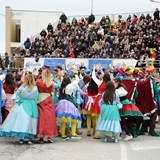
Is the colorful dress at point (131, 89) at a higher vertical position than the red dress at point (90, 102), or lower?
higher

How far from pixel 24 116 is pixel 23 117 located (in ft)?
0.12

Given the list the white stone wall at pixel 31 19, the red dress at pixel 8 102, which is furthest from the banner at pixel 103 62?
the white stone wall at pixel 31 19

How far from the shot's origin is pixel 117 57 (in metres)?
25.0

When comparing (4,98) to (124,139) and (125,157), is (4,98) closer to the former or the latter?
(124,139)

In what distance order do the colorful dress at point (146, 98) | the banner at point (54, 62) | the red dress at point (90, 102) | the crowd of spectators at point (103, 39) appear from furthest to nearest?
the crowd of spectators at point (103, 39)
the banner at point (54, 62)
the colorful dress at point (146, 98)
the red dress at point (90, 102)

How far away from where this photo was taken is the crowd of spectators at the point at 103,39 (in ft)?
82.8

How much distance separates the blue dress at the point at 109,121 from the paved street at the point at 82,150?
29 centimetres

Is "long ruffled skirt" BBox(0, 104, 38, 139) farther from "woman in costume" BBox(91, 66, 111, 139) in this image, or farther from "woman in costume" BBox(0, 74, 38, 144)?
"woman in costume" BBox(91, 66, 111, 139)

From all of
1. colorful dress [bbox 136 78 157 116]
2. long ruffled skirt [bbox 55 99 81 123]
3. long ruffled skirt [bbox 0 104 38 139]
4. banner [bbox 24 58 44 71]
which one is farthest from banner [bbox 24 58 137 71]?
long ruffled skirt [bbox 0 104 38 139]

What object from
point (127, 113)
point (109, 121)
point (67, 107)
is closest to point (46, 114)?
point (67, 107)

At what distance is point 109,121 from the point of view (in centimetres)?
1045

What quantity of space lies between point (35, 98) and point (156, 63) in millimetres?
13879

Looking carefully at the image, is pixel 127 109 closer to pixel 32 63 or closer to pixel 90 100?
pixel 90 100

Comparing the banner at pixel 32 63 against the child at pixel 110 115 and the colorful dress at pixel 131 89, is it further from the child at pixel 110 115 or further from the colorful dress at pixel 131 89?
the child at pixel 110 115
